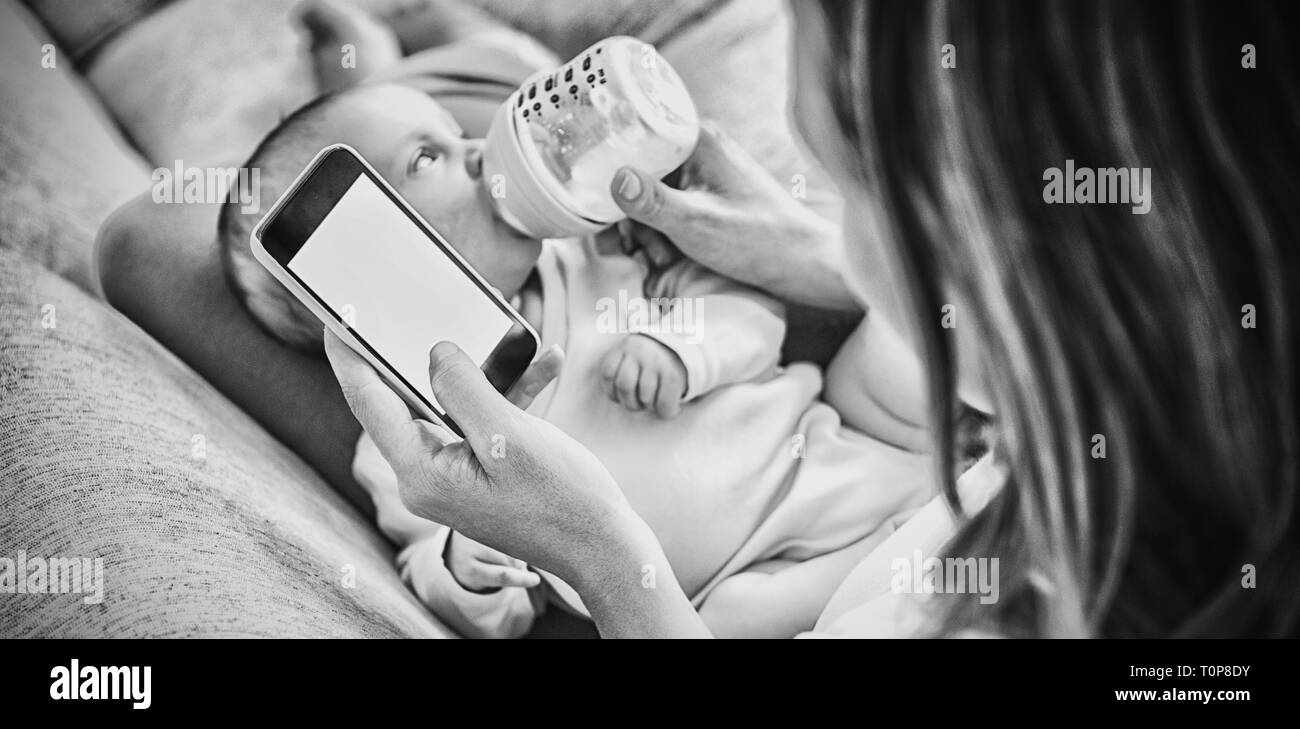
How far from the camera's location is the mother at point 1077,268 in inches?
43.6

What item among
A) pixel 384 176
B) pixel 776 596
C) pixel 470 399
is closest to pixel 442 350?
pixel 470 399

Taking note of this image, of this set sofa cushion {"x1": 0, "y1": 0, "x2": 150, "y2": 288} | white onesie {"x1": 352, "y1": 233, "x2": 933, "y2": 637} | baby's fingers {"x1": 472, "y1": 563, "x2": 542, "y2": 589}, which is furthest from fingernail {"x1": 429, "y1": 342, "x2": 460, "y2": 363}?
sofa cushion {"x1": 0, "y1": 0, "x2": 150, "y2": 288}

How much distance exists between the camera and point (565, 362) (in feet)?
3.57

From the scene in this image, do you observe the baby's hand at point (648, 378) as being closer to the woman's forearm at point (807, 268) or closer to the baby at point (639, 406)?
the baby at point (639, 406)

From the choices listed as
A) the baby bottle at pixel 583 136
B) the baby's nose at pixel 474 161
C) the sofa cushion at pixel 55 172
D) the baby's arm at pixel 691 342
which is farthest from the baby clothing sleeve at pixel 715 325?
the sofa cushion at pixel 55 172

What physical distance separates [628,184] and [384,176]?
9.3 inches

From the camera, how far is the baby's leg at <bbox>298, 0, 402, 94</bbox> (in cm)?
109

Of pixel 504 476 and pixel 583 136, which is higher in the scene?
pixel 583 136

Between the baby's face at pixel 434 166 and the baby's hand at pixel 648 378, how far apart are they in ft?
0.46

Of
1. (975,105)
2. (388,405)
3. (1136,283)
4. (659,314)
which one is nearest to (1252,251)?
(1136,283)

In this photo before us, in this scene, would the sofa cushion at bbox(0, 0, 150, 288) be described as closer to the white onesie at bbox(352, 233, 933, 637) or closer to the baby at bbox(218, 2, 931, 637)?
the baby at bbox(218, 2, 931, 637)

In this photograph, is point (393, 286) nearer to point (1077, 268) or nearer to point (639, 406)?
point (639, 406)

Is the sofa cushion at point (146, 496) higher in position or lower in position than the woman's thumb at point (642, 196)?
lower

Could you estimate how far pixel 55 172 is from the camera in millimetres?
1072
